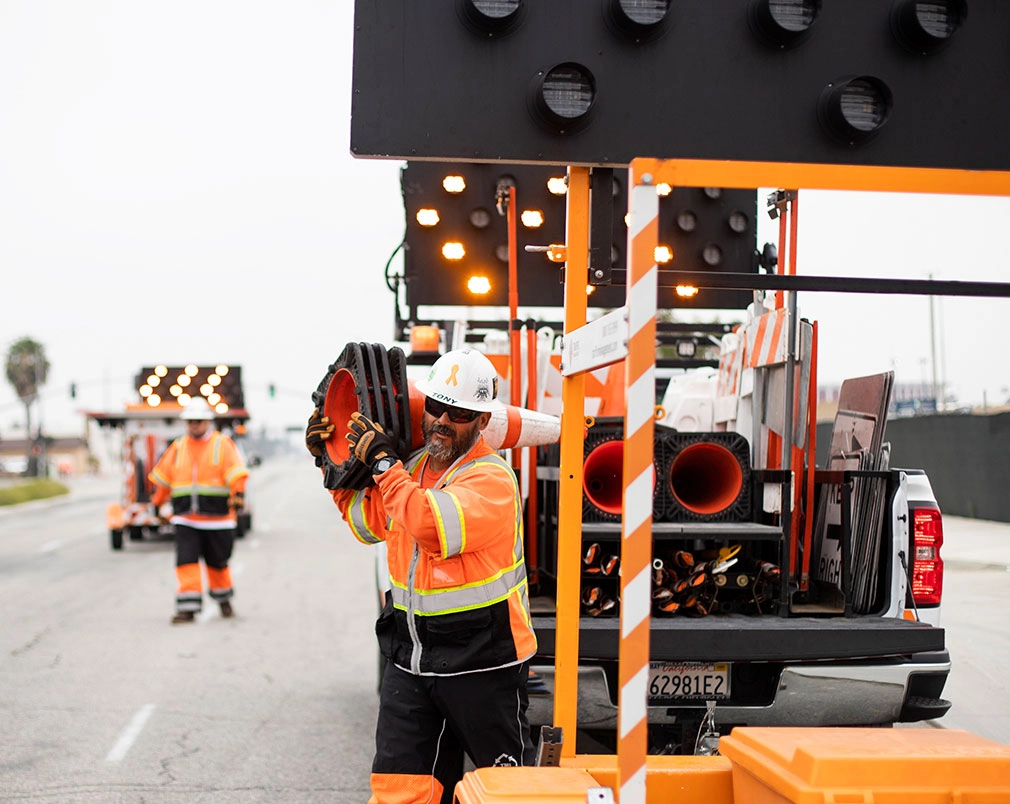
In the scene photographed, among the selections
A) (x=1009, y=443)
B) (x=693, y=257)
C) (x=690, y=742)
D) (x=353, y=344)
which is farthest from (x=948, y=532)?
(x=353, y=344)

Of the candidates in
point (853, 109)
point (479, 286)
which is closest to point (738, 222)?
point (479, 286)

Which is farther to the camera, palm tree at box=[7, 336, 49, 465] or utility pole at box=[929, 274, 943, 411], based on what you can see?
palm tree at box=[7, 336, 49, 465]

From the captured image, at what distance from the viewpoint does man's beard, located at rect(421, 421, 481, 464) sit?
395 cm

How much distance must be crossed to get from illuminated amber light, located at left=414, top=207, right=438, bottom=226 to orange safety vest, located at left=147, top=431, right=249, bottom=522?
4.92 metres

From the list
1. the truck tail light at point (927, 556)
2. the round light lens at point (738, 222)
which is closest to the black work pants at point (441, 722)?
the truck tail light at point (927, 556)

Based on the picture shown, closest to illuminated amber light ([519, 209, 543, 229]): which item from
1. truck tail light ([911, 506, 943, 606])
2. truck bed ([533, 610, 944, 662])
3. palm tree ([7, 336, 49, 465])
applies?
truck bed ([533, 610, 944, 662])

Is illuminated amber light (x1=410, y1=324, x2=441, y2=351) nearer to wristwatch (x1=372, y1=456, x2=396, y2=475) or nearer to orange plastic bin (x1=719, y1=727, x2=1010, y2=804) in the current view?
wristwatch (x1=372, y1=456, x2=396, y2=475)

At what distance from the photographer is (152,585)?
14.1 meters

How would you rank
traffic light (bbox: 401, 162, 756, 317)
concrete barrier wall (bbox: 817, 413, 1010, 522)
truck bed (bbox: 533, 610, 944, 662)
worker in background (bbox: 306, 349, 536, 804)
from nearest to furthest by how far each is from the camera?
worker in background (bbox: 306, 349, 536, 804)
truck bed (bbox: 533, 610, 944, 662)
concrete barrier wall (bbox: 817, 413, 1010, 522)
traffic light (bbox: 401, 162, 756, 317)

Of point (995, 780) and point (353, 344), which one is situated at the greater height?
point (353, 344)

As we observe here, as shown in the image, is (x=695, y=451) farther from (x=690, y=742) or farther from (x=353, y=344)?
(x=353, y=344)

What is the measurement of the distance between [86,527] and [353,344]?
23.8m

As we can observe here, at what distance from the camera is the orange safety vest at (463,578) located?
12.4 feet

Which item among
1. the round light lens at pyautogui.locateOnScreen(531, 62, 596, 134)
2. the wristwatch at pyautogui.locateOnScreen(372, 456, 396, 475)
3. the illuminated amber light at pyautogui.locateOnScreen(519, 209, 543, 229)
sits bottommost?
the wristwatch at pyautogui.locateOnScreen(372, 456, 396, 475)
